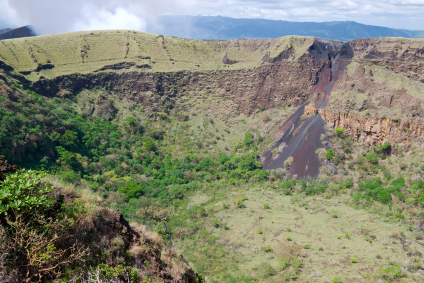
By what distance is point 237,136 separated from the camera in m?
56.8

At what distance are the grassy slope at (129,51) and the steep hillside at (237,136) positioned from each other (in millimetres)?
394

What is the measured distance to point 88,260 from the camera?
27.8ft

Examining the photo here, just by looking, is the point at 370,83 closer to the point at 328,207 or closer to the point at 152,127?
the point at 328,207

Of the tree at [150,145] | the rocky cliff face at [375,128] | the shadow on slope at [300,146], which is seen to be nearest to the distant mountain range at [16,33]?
the tree at [150,145]

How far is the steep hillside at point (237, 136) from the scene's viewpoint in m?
28.6

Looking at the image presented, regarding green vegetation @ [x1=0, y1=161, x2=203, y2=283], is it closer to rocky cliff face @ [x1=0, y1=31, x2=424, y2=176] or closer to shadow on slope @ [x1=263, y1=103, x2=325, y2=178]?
shadow on slope @ [x1=263, y1=103, x2=325, y2=178]

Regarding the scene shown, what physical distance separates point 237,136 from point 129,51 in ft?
123

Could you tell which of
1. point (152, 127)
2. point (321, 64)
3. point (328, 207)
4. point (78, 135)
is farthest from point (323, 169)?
point (78, 135)

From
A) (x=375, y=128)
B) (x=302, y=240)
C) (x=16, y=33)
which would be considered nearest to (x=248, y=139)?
(x=375, y=128)

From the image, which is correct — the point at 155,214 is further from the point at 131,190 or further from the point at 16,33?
the point at 16,33

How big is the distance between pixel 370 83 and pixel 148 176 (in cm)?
4428

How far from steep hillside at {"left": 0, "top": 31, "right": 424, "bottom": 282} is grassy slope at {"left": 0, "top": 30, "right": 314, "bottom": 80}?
39cm

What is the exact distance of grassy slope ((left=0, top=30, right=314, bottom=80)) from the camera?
188 feet

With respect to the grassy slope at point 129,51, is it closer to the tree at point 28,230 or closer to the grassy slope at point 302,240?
the grassy slope at point 302,240
